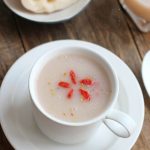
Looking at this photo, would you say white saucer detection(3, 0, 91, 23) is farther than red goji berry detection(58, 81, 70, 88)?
Yes

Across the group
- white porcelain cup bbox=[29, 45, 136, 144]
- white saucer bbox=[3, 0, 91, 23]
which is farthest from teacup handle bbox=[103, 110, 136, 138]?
white saucer bbox=[3, 0, 91, 23]

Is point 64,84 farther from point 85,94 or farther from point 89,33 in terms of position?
point 89,33

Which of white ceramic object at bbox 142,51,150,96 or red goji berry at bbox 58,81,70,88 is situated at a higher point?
red goji berry at bbox 58,81,70,88

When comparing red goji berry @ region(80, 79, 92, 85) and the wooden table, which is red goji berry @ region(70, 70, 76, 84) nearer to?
red goji berry @ region(80, 79, 92, 85)

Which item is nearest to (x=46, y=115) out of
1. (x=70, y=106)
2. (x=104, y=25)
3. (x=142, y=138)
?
(x=70, y=106)

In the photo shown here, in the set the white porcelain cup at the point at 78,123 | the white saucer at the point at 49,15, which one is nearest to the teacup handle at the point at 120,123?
the white porcelain cup at the point at 78,123

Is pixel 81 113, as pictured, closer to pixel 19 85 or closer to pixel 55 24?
pixel 19 85

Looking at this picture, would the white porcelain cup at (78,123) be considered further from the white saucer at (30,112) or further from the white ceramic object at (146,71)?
the white ceramic object at (146,71)
